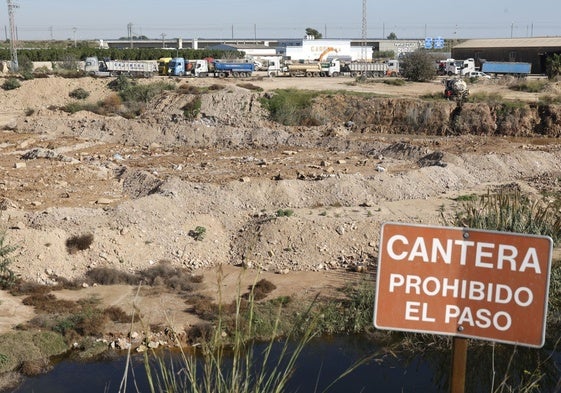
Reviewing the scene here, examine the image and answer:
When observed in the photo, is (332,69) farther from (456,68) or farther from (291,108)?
(291,108)

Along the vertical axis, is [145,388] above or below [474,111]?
below

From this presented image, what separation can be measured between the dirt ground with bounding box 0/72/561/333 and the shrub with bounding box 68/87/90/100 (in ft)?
23.7

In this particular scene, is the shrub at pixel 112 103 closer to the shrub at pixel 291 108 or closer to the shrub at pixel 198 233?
the shrub at pixel 291 108

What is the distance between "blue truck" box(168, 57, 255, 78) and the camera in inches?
2537

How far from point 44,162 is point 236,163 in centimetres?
831

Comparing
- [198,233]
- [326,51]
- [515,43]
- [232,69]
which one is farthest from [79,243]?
[326,51]

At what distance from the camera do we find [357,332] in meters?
16.7

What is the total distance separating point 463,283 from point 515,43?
78421 mm

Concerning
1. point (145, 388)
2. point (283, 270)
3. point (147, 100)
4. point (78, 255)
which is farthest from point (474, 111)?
point (145, 388)

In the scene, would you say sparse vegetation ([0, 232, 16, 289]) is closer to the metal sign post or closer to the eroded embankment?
the metal sign post

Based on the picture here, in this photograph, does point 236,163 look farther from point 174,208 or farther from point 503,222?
point 503,222

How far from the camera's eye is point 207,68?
66000 millimetres

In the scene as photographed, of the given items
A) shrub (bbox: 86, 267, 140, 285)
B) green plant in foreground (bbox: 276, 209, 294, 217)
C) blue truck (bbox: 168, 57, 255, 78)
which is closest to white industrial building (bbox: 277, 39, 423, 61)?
blue truck (bbox: 168, 57, 255, 78)

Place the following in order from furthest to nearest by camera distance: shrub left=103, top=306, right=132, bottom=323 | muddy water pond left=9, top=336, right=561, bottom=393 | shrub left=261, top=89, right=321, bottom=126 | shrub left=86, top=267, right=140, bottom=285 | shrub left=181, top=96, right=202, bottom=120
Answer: shrub left=181, top=96, right=202, bottom=120, shrub left=261, top=89, right=321, bottom=126, shrub left=86, top=267, right=140, bottom=285, shrub left=103, top=306, right=132, bottom=323, muddy water pond left=9, top=336, right=561, bottom=393
